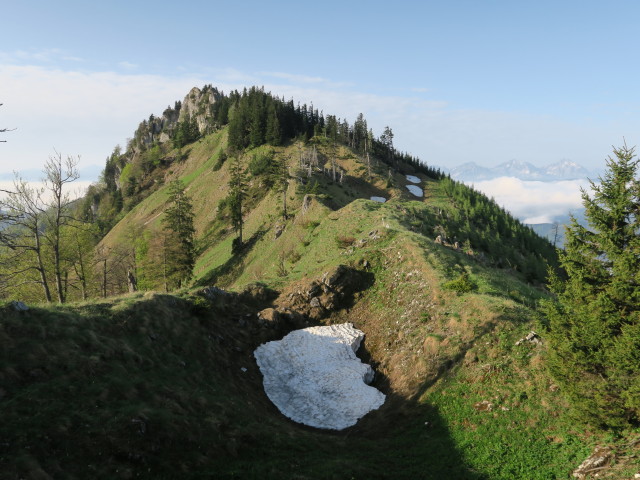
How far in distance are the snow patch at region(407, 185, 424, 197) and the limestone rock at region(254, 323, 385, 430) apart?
8788 centimetres

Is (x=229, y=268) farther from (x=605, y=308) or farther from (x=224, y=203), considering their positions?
(x=605, y=308)

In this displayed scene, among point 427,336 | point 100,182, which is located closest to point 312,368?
point 427,336

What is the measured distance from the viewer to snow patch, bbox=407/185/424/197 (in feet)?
374

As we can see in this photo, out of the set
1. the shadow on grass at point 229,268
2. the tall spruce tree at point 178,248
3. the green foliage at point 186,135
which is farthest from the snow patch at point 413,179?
the green foliage at point 186,135

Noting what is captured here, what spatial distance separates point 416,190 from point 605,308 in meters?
105

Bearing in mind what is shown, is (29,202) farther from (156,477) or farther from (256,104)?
(256,104)

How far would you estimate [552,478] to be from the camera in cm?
1533

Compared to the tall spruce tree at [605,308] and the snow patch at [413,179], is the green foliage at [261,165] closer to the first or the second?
the snow patch at [413,179]

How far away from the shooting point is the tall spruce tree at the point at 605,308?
15539 millimetres

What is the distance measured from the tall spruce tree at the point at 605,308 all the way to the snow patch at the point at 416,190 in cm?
9744

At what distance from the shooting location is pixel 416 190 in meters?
117

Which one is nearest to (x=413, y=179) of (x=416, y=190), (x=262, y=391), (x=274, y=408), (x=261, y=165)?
(x=416, y=190)

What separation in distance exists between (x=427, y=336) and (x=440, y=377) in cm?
413

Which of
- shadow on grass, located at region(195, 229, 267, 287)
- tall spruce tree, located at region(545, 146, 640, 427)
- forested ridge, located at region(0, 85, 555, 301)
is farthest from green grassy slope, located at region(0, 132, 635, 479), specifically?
shadow on grass, located at region(195, 229, 267, 287)
